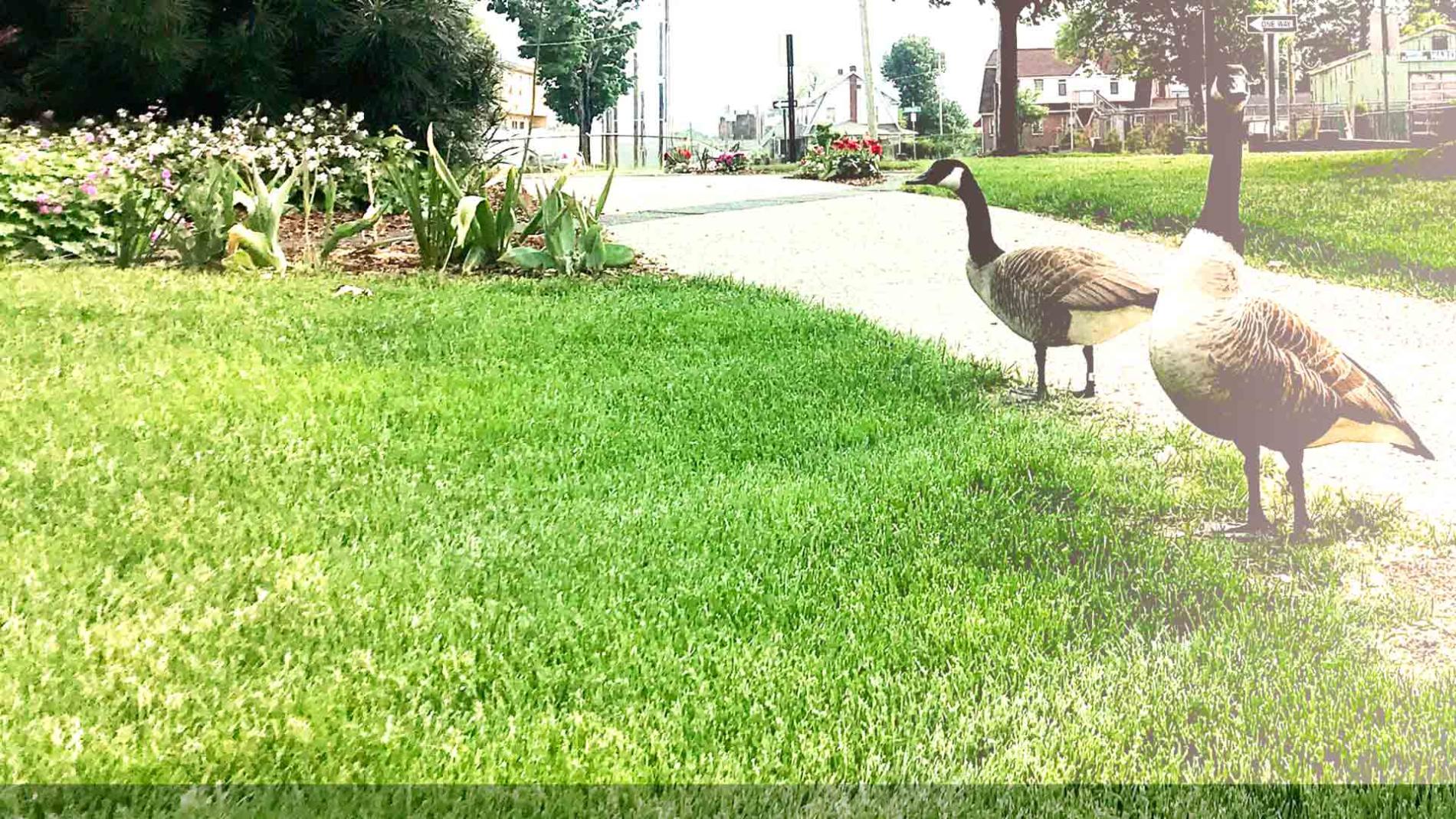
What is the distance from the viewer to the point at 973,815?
222cm

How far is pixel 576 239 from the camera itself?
6023mm

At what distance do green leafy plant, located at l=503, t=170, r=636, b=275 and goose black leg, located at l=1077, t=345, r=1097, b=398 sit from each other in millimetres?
2873

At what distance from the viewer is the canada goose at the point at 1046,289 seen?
347cm

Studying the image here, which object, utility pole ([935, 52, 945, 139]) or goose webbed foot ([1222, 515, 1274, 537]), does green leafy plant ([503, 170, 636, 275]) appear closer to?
utility pole ([935, 52, 945, 139])

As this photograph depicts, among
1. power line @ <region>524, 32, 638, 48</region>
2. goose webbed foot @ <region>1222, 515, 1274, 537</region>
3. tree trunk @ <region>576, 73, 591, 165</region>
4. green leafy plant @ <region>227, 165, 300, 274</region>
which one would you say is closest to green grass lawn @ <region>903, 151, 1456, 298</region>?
goose webbed foot @ <region>1222, 515, 1274, 537</region>

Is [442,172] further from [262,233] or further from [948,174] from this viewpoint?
[948,174]

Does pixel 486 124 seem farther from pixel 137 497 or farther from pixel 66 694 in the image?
pixel 66 694

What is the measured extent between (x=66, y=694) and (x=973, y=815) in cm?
178

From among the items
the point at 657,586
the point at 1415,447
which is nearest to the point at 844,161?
the point at 657,586

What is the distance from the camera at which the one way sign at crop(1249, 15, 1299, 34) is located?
134 inches

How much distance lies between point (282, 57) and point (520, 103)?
242 centimetres

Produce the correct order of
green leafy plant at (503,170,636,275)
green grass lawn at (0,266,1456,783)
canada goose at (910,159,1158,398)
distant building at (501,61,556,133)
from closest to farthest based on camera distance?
green grass lawn at (0,266,1456,783) → canada goose at (910,159,1158,398) → distant building at (501,61,556,133) → green leafy plant at (503,170,636,275)

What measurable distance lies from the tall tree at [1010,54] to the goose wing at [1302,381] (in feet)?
3.25

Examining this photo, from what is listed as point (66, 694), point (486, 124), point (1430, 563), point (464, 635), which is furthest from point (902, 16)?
point (486, 124)
